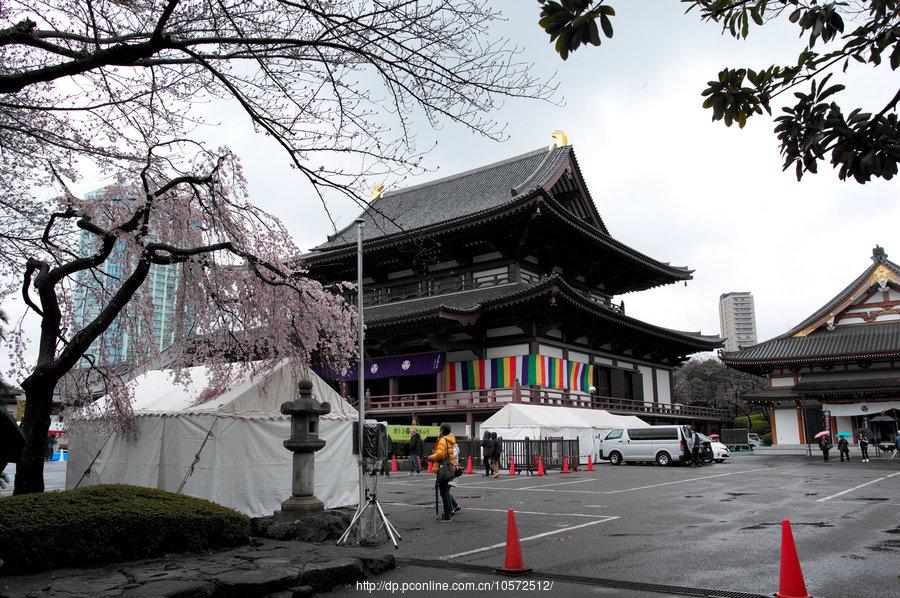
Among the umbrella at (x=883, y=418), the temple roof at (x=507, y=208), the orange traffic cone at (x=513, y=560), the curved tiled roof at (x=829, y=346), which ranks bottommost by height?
the orange traffic cone at (x=513, y=560)

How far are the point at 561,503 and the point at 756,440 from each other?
4466 cm

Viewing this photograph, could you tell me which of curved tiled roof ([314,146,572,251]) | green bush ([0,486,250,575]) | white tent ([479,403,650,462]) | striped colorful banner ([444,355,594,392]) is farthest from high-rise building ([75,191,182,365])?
curved tiled roof ([314,146,572,251])

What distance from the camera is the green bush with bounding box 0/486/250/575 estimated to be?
675 centimetres

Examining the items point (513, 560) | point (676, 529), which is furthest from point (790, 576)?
point (676, 529)

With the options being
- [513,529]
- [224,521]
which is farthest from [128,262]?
[513,529]

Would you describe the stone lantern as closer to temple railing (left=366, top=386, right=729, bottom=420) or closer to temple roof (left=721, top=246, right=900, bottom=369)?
temple railing (left=366, top=386, right=729, bottom=420)

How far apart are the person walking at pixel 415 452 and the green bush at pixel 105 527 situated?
1606 centimetres

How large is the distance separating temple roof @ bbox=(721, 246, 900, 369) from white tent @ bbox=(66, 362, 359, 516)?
29.4 m

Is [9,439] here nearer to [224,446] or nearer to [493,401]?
[224,446]

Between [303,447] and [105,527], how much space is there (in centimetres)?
345

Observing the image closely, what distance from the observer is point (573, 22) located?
458 centimetres

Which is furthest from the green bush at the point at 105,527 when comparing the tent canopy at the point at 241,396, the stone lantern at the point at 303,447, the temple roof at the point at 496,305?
the temple roof at the point at 496,305

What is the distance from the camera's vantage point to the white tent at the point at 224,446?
36.9ft

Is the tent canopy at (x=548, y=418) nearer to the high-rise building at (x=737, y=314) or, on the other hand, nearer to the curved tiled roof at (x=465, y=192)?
the curved tiled roof at (x=465, y=192)
